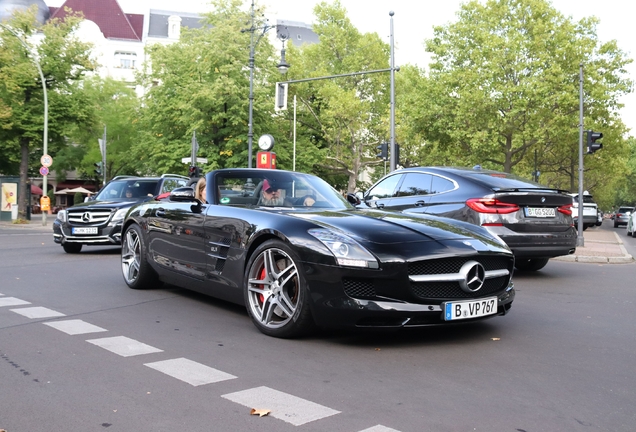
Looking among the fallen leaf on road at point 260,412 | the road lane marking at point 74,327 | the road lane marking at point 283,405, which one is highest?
the fallen leaf on road at point 260,412

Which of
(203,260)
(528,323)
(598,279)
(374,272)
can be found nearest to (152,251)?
(203,260)

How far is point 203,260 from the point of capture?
21.3ft

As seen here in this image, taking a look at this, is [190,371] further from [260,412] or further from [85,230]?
[85,230]

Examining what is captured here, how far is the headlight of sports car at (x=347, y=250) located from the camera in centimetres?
491

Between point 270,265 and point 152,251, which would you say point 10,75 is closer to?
point 152,251

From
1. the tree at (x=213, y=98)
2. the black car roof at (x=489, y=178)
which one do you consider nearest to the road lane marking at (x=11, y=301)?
the black car roof at (x=489, y=178)

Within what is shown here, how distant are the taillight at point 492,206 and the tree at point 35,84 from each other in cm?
2820

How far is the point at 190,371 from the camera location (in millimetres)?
4426

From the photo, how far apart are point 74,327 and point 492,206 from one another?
5.54 meters

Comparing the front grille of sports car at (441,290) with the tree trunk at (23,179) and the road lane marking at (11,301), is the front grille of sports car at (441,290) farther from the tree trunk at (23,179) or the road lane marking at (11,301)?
the tree trunk at (23,179)

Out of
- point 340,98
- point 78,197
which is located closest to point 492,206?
point 340,98

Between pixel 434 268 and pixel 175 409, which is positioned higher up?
pixel 434 268

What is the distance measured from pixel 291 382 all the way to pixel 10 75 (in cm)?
3223

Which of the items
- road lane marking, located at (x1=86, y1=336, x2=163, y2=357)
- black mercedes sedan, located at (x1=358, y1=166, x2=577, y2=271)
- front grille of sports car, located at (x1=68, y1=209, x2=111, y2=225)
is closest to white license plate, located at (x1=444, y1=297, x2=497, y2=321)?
road lane marking, located at (x1=86, y1=336, x2=163, y2=357)
